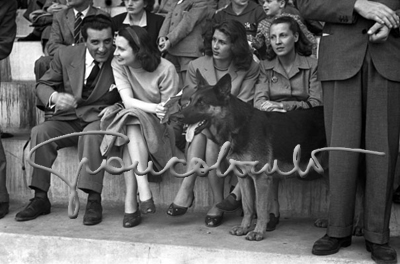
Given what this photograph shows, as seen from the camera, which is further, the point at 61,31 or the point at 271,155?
the point at 61,31

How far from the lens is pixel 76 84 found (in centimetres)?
503

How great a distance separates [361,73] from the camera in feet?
12.6

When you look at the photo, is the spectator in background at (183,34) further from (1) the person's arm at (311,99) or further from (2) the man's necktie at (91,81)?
(1) the person's arm at (311,99)

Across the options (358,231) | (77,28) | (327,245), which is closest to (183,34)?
(77,28)

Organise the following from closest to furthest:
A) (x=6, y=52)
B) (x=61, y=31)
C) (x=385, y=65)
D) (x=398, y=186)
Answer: (x=385, y=65)
(x=398, y=186)
(x=6, y=52)
(x=61, y=31)

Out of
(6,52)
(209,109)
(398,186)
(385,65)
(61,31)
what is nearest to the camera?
(385,65)

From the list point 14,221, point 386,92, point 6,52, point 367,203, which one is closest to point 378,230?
point 367,203

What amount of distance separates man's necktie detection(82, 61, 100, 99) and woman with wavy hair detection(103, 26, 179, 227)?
17 cm

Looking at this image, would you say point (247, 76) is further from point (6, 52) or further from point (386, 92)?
point (6, 52)

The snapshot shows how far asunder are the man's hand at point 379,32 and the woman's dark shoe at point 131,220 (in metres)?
1.89

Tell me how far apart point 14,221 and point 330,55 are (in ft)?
7.64

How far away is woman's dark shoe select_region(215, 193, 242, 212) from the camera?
15.1 ft

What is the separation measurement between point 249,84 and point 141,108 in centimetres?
71

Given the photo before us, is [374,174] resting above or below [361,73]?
below
